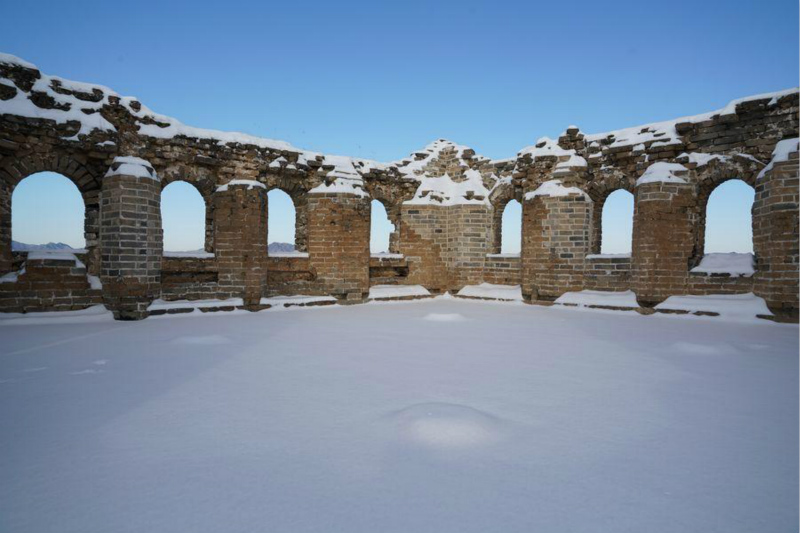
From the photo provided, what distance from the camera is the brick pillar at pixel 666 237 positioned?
27.8 ft

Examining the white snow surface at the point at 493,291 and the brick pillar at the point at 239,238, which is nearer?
the brick pillar at the point at 239,238

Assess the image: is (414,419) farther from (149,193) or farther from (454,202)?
(454,202)

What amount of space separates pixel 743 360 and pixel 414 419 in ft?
13.1

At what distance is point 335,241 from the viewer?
9.91 m

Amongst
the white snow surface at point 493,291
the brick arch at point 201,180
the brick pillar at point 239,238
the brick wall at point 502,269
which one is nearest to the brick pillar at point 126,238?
the brick arch at point 201,180

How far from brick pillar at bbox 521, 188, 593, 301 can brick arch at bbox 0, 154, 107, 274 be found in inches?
357

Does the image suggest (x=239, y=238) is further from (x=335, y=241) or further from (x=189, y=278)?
(x=335, y=241)

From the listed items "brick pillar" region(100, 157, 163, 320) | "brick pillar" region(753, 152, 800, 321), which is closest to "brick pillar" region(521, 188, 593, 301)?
"brick pillar" region(753, 152, 800, 321)

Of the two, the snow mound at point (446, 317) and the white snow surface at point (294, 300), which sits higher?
the white snow surface at point (294, 300)

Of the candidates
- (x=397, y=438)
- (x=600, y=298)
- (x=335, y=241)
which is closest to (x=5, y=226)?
(x=335, y=241)

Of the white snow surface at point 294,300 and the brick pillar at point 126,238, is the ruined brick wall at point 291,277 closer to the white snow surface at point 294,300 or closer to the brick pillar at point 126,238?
the white snow surface at point 294,300

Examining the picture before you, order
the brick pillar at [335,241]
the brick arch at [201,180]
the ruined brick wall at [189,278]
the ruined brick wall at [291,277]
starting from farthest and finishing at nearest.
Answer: the brick pillar at [335,241]
the ruined brick wall at [291,277]
the brick arch at [201,180]
the ruined brick wall at [189,278]

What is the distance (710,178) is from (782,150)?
1222 mm

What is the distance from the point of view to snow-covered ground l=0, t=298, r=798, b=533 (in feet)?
5.76
